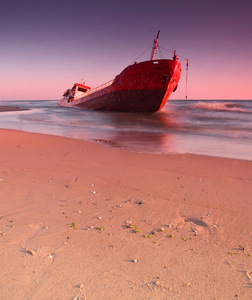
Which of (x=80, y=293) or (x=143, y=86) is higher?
(x=143, y=86)

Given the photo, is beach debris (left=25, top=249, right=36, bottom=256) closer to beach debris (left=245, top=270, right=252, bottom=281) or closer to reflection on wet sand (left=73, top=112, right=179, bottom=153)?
beach debris (left=245, top=270, right=252, bottom=281)

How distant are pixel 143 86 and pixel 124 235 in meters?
22.2

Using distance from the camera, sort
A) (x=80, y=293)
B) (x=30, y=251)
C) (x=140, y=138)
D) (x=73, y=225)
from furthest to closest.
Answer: (x=140, y=138)
(x=73, y=225)
(x=30, y=251)
(x=80, y=293)

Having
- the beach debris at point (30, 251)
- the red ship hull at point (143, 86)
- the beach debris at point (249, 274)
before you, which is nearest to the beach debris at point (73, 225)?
the beach debris at point (30, 251)

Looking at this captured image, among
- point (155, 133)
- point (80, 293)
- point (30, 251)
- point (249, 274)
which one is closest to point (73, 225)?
point (30, 251)

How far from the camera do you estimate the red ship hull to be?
22.2 meters

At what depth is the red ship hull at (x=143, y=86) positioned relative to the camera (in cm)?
2216

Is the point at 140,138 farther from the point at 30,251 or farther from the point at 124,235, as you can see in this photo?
the point at 30,251

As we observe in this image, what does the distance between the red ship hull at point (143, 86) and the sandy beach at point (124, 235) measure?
19.8 meters

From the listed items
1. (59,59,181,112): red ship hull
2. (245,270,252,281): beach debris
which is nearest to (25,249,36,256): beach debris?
(245,270,252,281): beach debris

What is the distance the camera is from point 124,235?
2100 millimetres

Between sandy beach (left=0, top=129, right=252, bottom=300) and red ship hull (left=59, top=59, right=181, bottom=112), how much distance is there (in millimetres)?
19788

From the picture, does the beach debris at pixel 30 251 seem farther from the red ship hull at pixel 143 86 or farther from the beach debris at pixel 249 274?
the red ship hull at pixel 143 86

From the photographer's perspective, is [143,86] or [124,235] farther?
[143,86]
